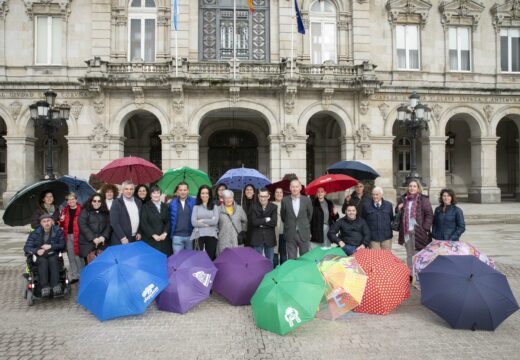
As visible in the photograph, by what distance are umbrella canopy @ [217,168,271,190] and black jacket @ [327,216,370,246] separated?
2322 mm

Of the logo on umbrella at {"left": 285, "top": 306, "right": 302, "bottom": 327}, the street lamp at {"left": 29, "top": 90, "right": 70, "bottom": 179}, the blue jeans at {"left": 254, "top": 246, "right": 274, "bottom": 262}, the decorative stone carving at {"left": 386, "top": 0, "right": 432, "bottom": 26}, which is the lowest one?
the logo on umbrella at {"left": 285, "top": 306, "right": 302, "bottom": 327}

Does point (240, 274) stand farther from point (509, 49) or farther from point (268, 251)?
point (509, 49)

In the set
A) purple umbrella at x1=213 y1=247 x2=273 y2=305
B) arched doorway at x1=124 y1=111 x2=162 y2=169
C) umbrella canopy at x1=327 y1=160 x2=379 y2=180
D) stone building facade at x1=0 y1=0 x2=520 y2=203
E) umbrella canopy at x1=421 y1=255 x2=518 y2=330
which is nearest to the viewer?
umbrella canopy at x1=421 y1=255 x2=518 y2=330

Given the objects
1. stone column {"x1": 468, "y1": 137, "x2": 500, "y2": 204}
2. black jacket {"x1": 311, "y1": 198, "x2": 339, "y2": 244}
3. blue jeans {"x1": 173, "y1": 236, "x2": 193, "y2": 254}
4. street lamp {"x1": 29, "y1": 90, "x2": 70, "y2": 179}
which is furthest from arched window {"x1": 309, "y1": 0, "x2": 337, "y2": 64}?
blue jeans {"x1": 173, "y1": 236, "x2": 193, "y2": 254}

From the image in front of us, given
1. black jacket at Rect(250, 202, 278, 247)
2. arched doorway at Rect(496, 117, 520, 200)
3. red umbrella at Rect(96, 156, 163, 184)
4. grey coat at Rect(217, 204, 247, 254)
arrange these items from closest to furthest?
1. black jacket at Rect(250, 202, 278, 247)
2. grey coat at Rect(217, 204, 247, 254)
3. red umbrella at Rect(96, 156, 163, 184)
4. arched doorway at Rect(496, 117, 520, 200)

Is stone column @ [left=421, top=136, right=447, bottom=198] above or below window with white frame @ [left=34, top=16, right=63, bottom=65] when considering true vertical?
below

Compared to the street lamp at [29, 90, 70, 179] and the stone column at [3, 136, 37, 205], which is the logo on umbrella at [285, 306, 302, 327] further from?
the stone column at [3, 136, 37, 205]

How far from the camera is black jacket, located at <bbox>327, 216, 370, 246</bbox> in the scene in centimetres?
715

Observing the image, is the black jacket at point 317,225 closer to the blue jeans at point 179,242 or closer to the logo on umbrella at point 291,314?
the blue jeans at point 179,242

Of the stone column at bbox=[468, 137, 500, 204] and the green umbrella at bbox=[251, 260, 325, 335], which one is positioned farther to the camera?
the stone column at bbox=[468, 137, 500, 204]

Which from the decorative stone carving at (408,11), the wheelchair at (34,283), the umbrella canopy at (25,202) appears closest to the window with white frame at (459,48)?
the decorative stone carving at (408,11)

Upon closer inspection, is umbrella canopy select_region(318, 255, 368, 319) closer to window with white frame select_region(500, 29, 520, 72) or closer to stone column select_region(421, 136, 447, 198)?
stone column select_region(421, 136, 447, 198)

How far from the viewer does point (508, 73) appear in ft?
78.1

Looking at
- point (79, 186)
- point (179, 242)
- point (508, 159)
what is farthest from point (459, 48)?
point (79, 186)
